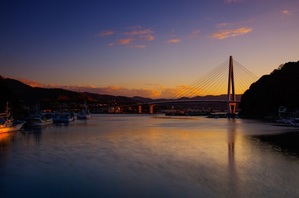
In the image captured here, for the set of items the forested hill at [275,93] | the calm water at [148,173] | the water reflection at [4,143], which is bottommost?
the calm water at [148,173]

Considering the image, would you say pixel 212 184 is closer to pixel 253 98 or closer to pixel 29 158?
pixel 29 158

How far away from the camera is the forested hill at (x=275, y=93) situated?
5184 centimetres

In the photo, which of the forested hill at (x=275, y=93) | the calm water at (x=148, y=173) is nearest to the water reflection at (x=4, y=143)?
the calm water at (x=148, y=173)

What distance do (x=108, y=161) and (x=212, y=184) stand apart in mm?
4949

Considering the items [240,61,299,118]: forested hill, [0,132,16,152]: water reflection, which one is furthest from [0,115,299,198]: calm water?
[240,61,299,118]: forested hill

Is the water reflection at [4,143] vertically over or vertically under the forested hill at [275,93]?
under

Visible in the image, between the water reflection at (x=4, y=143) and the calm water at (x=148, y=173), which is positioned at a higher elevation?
the water reflection at (x=4, y=143)

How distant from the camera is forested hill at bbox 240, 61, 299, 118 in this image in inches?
2041

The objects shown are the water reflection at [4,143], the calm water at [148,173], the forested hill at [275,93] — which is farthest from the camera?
the forested hill at [275,93]

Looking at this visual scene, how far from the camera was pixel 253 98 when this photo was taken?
63906 mm

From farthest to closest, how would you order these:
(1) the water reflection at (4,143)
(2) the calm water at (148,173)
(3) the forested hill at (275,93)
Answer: (3) the forested hill at (275,93) → (1) the water reflection at (4,143) → (2) the calm water at (148,173)

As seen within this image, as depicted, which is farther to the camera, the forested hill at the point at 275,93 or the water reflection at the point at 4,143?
the forested hill at the point at 275,93

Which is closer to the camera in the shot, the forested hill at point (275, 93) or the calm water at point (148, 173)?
the calm water at point (148, 173)

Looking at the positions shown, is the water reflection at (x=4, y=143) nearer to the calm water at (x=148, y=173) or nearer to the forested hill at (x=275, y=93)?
the calm water at (x=148, y=173)
